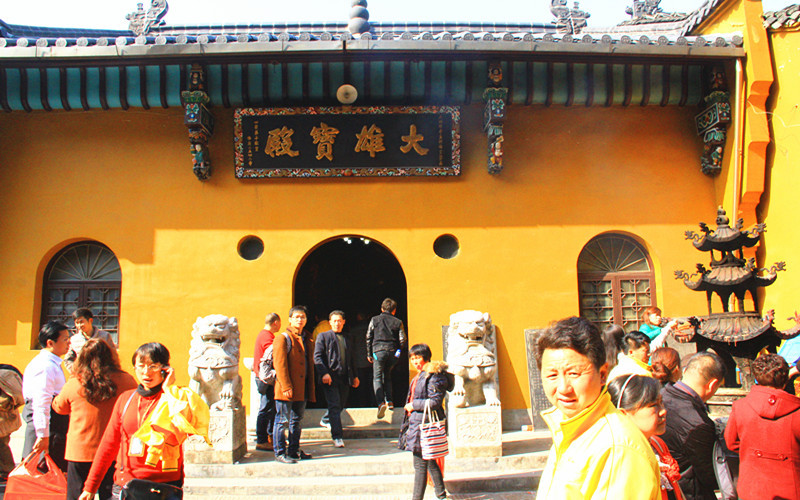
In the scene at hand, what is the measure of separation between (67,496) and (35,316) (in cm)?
495

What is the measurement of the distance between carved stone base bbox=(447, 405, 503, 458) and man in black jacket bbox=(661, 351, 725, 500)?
250cm

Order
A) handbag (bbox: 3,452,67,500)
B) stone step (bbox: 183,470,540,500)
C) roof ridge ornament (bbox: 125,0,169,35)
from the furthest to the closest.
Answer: roof ridge ornament (bbox: 125,0,169,35) → stone step (bbox: 183,470,540,500) → handbag (bbox: 3,452,67,500)

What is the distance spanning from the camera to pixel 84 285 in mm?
7762

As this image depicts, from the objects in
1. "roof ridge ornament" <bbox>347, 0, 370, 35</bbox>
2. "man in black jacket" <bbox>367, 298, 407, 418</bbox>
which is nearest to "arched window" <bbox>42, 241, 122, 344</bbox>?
"man in black jacket" <bbox>367, 298, 407, 418</bbox>

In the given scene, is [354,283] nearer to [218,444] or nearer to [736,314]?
[218,444]

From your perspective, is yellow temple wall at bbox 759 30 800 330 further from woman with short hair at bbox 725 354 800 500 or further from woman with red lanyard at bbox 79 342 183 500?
woman with red lanyard at bbox 79 342 183 500

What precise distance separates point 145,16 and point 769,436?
1039 centimetres

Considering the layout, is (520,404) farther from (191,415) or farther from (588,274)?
(191,415)

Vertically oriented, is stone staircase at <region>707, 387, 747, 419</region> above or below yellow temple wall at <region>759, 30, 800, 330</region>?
below

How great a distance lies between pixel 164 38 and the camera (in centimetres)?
677

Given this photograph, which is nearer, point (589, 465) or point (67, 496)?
point (589, 465)

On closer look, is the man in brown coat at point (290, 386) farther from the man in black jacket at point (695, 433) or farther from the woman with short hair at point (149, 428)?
the man in black jacket at point (695, 433)

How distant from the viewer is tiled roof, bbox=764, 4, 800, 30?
6938 mm

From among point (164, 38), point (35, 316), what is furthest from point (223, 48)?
point (35, 316)
